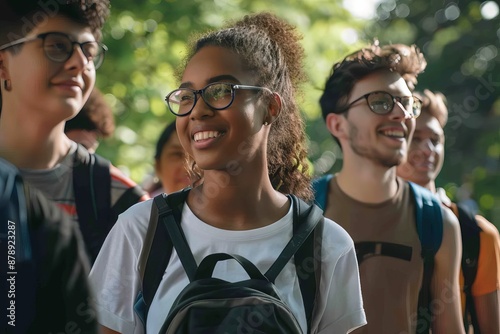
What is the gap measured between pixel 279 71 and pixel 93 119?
2.56 m

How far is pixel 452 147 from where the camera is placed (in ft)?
64.7

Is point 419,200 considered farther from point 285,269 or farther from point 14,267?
point 14,267

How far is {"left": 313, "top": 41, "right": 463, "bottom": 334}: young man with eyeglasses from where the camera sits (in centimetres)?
475

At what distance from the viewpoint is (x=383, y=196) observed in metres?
5.05

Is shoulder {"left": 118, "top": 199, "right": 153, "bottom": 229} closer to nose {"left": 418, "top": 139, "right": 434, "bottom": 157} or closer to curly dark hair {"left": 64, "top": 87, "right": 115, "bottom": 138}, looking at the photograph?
curly dark hair {"left": 64, "top": 87, "right": 115, "bottom": 138}

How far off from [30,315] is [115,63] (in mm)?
7013

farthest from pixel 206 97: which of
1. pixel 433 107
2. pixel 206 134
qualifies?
pixel 433 107

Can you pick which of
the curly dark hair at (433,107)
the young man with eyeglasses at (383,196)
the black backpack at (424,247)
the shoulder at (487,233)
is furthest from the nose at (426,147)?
the black backpack at (424,247)

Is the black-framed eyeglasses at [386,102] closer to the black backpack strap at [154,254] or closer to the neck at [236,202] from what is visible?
the neck at [236,202]

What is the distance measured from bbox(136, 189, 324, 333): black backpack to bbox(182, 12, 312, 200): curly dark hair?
0.48 meters

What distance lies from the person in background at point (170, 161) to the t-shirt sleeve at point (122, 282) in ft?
9.70

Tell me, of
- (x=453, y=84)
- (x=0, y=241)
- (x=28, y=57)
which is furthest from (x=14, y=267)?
(x=453, y=84)

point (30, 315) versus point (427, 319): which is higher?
point (30, 315)

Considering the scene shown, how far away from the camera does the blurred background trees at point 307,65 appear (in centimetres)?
951
